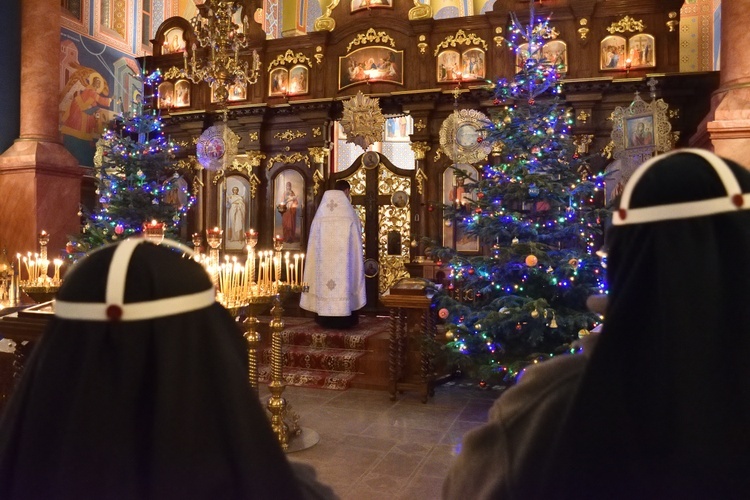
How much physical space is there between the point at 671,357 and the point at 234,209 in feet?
38.8

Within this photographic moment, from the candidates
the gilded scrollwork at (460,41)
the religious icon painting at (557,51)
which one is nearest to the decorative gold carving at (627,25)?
the religious icon painting at (557,51)

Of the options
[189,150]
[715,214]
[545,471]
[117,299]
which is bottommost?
[545,471]

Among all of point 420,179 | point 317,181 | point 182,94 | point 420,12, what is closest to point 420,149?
point 420,179

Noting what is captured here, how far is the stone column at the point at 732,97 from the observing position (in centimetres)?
655

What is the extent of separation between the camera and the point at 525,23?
10.3 meters

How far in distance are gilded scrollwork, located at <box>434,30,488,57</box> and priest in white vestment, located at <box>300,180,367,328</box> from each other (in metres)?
3.96

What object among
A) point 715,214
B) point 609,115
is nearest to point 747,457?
point 715,214

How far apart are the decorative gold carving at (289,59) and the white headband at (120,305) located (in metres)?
11.4

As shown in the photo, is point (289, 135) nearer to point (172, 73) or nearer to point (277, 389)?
point (172, 73)

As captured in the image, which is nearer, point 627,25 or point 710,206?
point 710,206

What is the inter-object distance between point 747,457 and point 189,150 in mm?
12964

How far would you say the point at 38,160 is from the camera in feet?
33.4

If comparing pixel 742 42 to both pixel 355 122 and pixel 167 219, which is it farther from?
pixel 167 219

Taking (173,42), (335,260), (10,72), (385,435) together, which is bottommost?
(385,435)
